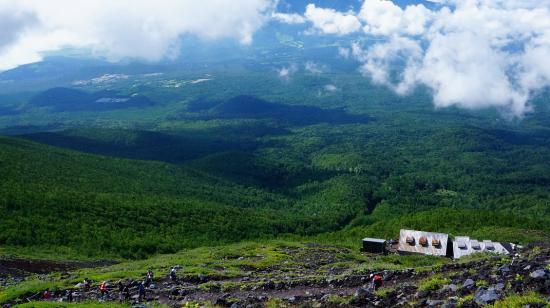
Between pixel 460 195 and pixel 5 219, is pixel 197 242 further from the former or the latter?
pixel 460 195

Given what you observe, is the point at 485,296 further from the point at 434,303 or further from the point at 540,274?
the point at 540,274

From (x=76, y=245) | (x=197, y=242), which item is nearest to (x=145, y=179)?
(x=197, y=242)

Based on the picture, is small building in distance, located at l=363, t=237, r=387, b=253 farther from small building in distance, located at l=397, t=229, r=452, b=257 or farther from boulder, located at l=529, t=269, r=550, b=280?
boulder, located at l=529, t=269, r=550, b=280

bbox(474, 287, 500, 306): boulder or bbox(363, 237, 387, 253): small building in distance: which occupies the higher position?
bbox(474, 287, 500, 306): boulder

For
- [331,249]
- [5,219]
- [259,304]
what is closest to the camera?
[259,304]

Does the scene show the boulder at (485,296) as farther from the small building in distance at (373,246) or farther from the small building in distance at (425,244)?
the small building in distance at (373,246)

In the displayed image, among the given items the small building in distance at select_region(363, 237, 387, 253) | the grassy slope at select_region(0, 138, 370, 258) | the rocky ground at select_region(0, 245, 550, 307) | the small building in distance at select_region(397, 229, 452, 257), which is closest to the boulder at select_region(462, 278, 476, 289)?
the rocky ground at select_region(0, 245, 550, 307)
